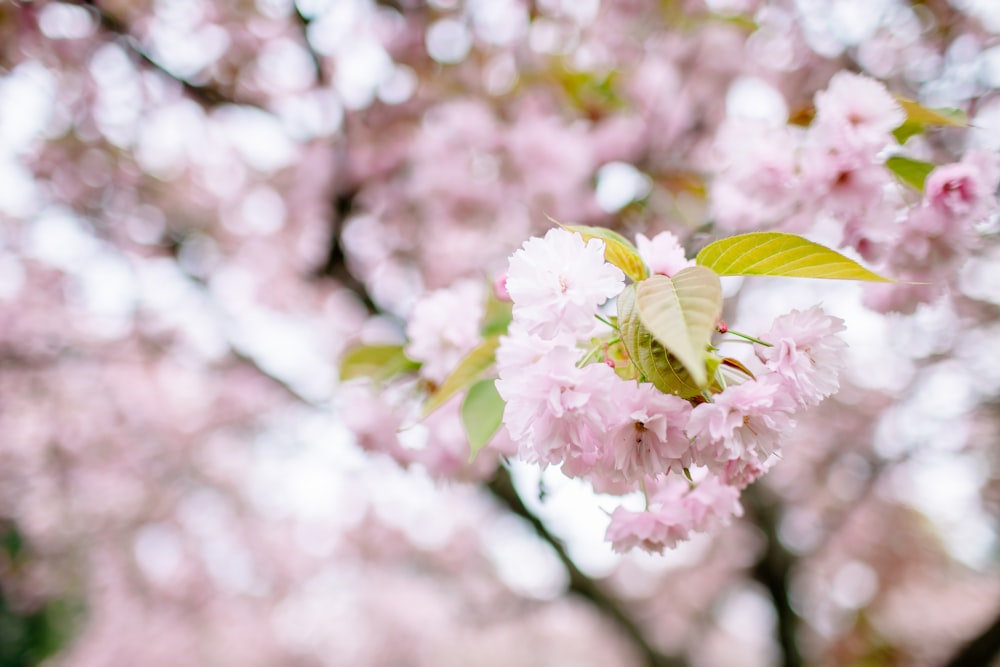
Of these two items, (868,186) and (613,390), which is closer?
(613,390)

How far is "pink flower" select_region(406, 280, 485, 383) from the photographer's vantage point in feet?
3.48

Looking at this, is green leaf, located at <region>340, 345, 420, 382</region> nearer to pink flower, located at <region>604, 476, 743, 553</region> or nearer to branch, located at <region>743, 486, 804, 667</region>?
pink flower, located at <region>604, 476, 743, 553</region>

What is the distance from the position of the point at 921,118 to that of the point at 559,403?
30.3 inches

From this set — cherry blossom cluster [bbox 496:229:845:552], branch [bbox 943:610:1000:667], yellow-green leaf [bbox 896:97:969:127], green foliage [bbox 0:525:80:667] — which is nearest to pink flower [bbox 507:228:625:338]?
cherry blossom cluster [bbox 496:229:845:552]

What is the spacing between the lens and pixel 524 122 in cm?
272

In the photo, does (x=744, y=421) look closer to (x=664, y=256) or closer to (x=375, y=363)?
(x=664, y=256)

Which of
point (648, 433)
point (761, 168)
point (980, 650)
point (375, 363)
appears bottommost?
point (980, 650)

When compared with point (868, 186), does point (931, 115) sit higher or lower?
higher

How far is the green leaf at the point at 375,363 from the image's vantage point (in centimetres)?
117

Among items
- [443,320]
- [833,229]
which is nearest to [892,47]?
[833,229]

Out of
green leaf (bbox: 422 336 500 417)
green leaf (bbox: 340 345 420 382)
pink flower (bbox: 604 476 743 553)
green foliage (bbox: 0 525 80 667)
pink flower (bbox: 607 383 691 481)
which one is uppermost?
pink flower (bbox: 607 383 691 481)

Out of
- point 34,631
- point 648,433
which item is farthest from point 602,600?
point 34,631

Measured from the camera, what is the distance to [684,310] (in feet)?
1.82

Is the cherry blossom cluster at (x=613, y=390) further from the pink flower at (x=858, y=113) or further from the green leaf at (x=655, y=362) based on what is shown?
the pink flower at (x=858, y=113)
